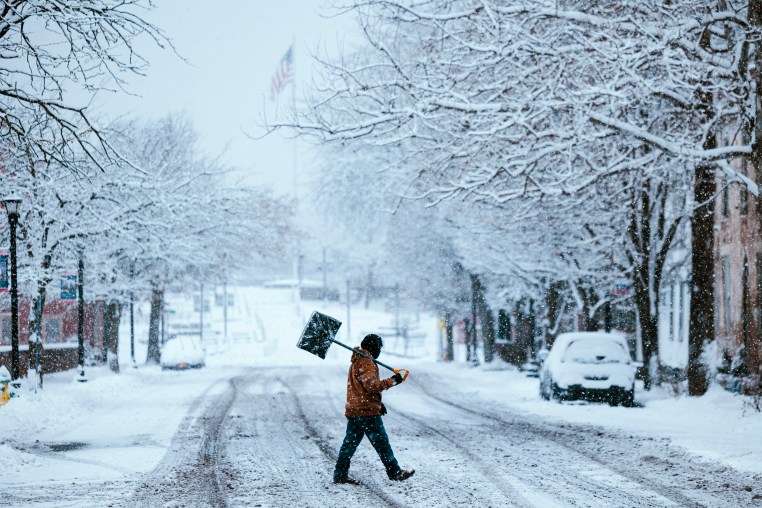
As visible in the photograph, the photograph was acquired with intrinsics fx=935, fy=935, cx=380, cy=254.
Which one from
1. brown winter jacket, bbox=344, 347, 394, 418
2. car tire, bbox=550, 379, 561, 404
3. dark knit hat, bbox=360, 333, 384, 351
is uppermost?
dark knit hat, bbox=360, 333, 384, 351

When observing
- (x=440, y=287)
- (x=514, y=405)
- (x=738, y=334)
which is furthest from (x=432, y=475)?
(x=440, y=287)

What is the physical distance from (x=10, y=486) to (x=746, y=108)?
1207 cm

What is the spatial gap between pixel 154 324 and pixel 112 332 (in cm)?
509

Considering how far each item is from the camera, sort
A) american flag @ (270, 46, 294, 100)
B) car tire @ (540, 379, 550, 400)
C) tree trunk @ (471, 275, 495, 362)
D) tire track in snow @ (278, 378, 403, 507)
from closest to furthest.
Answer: tire track in snow @ (278, 378, 403, 507) → car tire @ (540, 379, 550, 400) → tree trunk @ (471, 275, 495, 362) → american flag @ (270, 46, 294, 100)

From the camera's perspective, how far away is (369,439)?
32.1 feet

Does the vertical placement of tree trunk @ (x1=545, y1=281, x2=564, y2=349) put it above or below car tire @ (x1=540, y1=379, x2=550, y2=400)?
above

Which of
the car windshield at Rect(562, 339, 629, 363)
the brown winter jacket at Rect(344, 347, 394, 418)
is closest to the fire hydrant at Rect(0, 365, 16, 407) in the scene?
the brown winter jacket at Rect(344, 347, 394, 418)

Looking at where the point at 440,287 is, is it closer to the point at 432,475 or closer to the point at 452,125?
the point at 452,125

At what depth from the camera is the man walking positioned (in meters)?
9.79

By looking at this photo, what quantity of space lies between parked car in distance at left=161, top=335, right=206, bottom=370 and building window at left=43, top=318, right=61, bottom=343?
349 inches

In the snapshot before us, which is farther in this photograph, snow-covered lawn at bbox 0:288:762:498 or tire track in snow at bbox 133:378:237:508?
snow-covered lawn at bbox 0:288:762:498

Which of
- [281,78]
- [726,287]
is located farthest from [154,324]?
[281,78]

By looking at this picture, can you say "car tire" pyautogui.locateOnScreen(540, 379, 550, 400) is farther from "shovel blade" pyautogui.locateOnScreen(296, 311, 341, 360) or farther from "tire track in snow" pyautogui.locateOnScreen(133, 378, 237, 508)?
"shovel blade" pyautogui.locateOnScreen(296, 311, 341, 360)

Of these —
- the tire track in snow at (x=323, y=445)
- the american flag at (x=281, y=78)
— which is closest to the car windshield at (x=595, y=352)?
the tire track in snow at (x=323, y=445)
